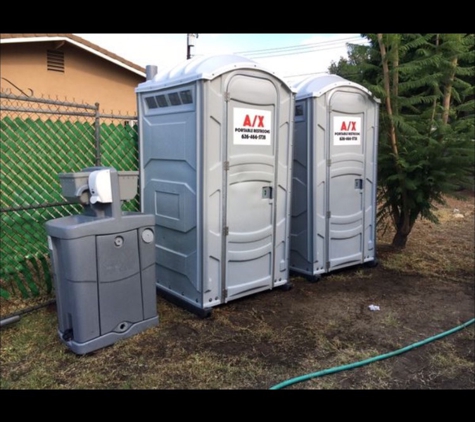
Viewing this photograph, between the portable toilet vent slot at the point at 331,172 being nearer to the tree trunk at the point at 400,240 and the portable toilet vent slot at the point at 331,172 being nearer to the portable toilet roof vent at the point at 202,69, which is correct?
the portable toilet roof vent at the point at 202,69

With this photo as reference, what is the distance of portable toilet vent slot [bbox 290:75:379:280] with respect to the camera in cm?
451

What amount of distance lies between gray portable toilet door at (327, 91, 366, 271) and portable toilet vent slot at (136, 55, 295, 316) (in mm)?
712

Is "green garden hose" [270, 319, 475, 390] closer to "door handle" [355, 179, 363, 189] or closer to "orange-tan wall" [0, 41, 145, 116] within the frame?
"door handle" [355, 179, 363, 189]

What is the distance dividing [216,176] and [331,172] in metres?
A: 1.67

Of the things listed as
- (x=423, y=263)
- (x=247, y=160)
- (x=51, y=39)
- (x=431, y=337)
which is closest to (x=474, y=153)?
(x=423, y=263)

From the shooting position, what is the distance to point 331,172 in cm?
466

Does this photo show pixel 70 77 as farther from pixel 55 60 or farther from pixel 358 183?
pixel 358 183

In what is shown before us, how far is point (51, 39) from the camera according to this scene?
948cm

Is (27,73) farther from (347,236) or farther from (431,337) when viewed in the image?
(431,337)

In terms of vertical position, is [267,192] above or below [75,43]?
below

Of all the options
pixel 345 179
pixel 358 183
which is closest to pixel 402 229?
pixel 358 183

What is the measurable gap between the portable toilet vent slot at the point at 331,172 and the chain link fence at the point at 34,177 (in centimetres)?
214

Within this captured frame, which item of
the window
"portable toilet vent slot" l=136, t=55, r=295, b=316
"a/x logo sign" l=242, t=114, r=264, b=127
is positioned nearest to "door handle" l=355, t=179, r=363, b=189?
"portable toilet vent slot" l=136, t=55, r=295, b=316

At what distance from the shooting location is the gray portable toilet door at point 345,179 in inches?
183
